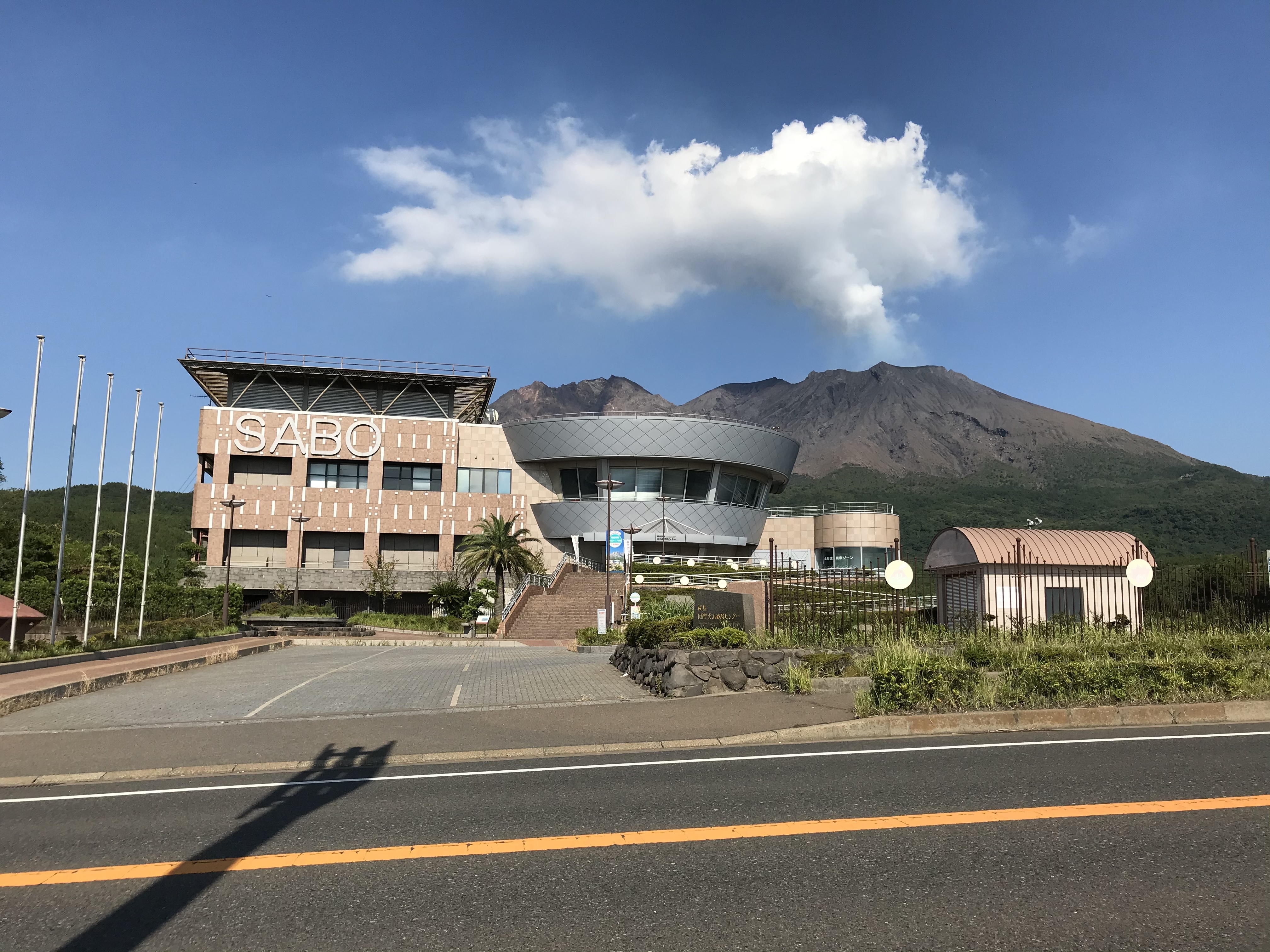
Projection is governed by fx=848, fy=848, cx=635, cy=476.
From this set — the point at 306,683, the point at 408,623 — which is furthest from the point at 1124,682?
the point at 408,623

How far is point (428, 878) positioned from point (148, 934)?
4.91ft

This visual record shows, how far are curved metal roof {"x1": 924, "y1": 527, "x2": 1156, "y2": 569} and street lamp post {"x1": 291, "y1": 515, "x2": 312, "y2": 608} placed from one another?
45.8 metres

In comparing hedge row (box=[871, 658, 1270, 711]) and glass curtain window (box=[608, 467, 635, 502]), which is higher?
glass curtain window (box=[608, 467, 635, 502])

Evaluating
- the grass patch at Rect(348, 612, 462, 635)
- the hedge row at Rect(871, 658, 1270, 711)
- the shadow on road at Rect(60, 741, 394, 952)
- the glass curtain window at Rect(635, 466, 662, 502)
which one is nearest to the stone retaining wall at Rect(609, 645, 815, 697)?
the hedge row at Rect(871, 658, 1270, 711)

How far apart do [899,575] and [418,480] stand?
52.6 metres

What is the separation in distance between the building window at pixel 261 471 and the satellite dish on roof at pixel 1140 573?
57.6 meters

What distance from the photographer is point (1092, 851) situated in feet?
18.0

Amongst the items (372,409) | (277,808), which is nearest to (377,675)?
(277,808)

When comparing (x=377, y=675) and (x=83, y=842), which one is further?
(x=377, y=675)

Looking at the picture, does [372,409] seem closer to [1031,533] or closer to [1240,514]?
[1031,533]

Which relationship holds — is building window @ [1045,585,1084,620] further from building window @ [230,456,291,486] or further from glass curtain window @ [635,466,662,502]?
building window @ [230,456,291,486]

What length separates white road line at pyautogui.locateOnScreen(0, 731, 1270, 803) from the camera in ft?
26.5

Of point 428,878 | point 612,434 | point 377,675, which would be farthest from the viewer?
point 612,434

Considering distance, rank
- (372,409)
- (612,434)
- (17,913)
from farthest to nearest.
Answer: (372,409)
(612,434)
(17,913)
